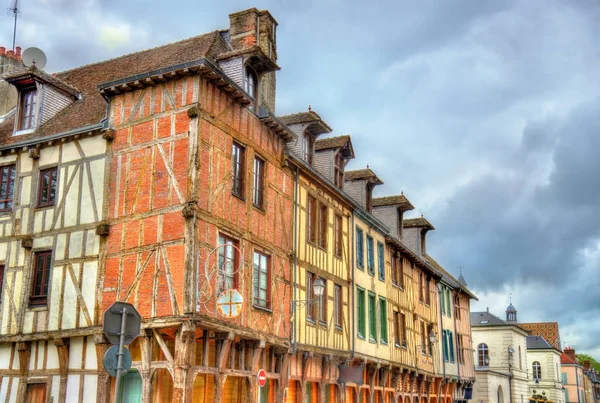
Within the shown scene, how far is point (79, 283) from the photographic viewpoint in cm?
1600

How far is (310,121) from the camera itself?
21.1 metres

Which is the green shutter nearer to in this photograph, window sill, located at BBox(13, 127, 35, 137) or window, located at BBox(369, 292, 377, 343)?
window, located at BBox(369, 292, 377, 343)

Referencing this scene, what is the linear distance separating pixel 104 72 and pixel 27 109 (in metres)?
2.32

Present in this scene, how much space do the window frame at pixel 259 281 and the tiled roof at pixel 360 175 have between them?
9.15 m

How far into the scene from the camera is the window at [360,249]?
23938mm

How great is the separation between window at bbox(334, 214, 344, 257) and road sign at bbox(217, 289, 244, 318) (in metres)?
7.64

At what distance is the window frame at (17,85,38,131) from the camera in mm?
18609

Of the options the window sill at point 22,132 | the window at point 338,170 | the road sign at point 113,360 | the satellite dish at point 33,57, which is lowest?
the road sign at point 113,360

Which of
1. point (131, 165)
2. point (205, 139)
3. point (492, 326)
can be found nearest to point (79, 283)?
point (131, 165)

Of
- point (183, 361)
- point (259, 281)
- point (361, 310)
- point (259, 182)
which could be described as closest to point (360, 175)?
point (361, 310)

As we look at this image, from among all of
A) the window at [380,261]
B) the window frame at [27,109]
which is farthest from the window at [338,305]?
the window frame at [27,109]

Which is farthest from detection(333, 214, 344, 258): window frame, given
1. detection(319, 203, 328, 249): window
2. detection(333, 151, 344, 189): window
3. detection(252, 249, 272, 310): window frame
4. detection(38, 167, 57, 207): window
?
detection(38, 167, 57, 207): window

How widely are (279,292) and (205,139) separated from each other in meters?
4.65

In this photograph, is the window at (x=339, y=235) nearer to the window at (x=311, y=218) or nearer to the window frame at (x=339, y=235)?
the window frame at (x=339, y=235)
